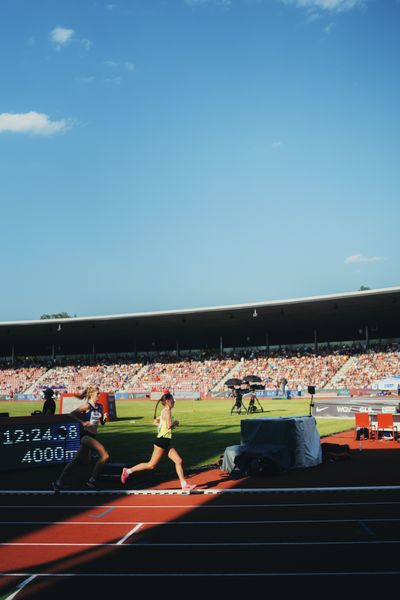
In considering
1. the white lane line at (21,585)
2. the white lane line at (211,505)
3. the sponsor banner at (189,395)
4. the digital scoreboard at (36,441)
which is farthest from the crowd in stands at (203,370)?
the white lane line at (21,585)

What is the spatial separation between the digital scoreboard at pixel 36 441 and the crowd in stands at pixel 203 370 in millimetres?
44732

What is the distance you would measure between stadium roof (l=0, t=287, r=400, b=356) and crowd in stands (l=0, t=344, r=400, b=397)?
2319 millimetres

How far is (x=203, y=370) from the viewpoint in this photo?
6931 cm

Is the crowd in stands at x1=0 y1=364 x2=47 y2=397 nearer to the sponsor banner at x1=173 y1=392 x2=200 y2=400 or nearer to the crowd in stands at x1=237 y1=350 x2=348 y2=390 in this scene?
the sponsor banner at x1=173 y1=392 x2=200 y2=400

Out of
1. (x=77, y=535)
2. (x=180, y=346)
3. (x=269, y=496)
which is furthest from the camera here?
(x=180, y=346)

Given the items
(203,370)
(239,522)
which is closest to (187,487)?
(239,522)

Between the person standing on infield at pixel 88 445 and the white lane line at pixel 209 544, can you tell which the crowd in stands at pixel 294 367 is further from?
the white lane line at pixel 209 544

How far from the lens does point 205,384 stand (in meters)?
65.5

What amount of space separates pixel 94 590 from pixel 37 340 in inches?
2991

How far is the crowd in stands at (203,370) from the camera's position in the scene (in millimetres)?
60094

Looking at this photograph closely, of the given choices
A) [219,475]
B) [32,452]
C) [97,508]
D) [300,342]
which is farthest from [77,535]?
[300,342]

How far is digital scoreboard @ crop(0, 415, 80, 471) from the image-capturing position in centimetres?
1491

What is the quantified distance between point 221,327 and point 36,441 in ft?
185

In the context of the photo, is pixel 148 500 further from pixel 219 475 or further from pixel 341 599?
pixel 341 599
